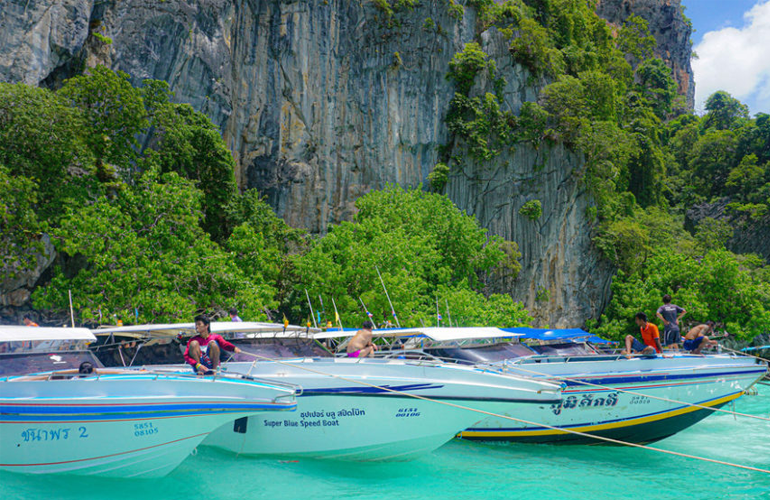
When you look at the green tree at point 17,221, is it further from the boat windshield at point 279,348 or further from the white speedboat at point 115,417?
the white speedboat at point 115,417

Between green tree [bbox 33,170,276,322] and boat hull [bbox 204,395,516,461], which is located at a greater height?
green tree [bbox 33,170,276,322]

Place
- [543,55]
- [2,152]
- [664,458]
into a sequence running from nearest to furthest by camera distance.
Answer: [664,458] → [2,152] → [543,55]

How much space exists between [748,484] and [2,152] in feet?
72.1

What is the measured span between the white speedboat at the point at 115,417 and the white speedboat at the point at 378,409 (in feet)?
4.97

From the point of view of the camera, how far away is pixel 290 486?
8938 mm

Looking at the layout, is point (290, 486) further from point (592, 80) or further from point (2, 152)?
point (592, 80)

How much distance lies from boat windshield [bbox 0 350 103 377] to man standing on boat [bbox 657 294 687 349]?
11829mm

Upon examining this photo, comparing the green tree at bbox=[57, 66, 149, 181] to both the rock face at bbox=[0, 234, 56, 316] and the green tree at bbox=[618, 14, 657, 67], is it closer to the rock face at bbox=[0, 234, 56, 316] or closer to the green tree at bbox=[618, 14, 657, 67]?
the rock face at bbox=[0, 234, 56, 316]

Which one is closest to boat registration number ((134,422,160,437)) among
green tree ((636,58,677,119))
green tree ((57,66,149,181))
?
green tree ((57,66,149,181))

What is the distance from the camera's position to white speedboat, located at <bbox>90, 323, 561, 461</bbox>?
32.4ft

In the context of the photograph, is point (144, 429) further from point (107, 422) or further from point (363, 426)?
point (363, 426)

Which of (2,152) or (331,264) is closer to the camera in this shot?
(2,152)

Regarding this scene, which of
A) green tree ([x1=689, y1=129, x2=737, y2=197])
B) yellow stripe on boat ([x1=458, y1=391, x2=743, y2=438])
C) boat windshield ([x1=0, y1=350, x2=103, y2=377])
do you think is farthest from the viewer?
green tree ([x1=689, y1=129, x2=737, y2=197])

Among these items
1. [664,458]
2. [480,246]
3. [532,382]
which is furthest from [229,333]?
[480,246]
